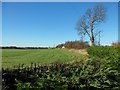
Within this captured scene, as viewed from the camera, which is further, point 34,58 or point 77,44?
point 77,44

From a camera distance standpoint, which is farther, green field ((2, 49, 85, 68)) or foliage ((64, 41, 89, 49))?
foliage ((64, 41, 89, 49))

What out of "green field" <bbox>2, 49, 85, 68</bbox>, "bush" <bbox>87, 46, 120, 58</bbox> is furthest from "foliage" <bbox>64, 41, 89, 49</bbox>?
"bush" <bbox>87, 46, 120, 58</bbox>

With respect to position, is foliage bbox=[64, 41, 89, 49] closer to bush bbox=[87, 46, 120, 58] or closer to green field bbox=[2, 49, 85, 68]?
green field bbox=[2, 49, 85, 68]

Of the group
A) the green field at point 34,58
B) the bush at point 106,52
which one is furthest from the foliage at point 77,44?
the bush at point 106,52

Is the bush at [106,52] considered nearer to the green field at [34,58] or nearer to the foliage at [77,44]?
the green field at [34,58]

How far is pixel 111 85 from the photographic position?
8109 mm

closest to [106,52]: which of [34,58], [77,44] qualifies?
[34,58]

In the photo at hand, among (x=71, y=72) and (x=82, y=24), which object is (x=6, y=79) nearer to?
(x=71, y=72)

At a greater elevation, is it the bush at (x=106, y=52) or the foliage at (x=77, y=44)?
the foliage at (x=77, y=44)

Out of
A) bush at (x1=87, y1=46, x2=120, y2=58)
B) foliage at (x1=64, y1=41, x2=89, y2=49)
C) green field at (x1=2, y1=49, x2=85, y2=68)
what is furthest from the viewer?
foliage at (x1=64, y1=41, x2=89, y2=49)

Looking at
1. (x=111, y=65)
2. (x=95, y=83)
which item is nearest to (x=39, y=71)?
(x=95, y=83)

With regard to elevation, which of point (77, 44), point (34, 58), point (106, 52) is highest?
point (77, 44)

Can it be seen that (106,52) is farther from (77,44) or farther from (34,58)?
(77,44)

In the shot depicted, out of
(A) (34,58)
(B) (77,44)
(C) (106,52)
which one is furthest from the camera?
(B) (77,44)
